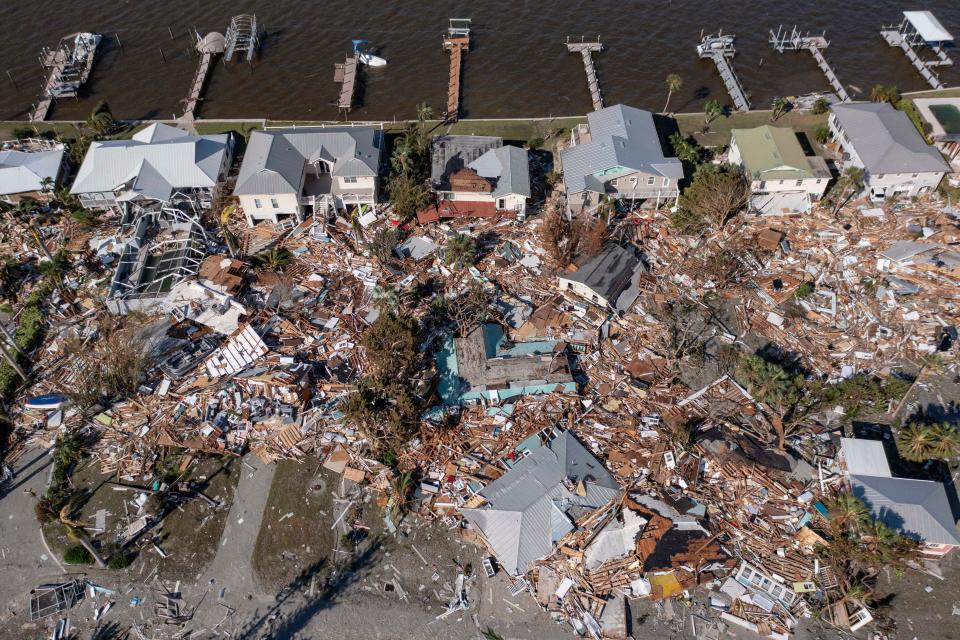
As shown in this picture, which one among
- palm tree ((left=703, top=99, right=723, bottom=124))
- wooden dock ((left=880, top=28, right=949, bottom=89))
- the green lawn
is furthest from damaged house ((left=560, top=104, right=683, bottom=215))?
wooden dock ((left=880, top=28, right=949, bottom=89))

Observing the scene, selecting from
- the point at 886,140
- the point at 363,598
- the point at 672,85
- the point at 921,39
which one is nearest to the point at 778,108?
the point at 672,85

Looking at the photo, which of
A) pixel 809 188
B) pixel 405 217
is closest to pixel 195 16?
pixel 405 217

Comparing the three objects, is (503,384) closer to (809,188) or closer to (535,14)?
(809,188)

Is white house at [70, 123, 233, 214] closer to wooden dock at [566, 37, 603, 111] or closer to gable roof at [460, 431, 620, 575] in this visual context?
gable roof at [460, 431, 620, 575]

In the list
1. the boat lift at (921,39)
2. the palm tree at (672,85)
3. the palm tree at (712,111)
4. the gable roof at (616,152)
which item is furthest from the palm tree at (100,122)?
the boat lift at (921,39)

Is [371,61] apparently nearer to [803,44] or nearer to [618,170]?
[618,170]

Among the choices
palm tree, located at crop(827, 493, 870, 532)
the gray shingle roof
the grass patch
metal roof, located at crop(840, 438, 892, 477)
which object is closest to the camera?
palm tree, located at crop(827, 493, 870, 532)

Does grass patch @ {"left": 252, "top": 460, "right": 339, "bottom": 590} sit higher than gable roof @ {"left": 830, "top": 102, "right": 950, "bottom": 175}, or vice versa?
gable roof @ {"left": 830, "top": 102, "right": 950, "bottom": 175}
